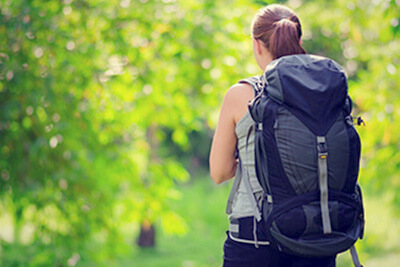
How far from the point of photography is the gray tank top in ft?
6.28

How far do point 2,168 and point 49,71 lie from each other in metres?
0.72

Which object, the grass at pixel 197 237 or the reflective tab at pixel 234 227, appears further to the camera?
the grass at pixel 197 237

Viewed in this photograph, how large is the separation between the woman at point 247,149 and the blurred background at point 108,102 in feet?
4.90

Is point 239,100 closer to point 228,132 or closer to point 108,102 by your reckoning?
point 228,132

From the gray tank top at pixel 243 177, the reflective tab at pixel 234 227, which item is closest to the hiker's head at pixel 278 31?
the gray tank top at pixel 243 177

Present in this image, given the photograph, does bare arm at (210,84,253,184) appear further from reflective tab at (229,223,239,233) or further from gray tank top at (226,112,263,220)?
reflective tab at (229,223,239,233)

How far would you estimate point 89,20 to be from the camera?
4133mm

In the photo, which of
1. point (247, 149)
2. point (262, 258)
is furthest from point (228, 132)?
point (262, 258)

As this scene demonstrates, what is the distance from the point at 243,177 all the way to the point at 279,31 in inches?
20.7

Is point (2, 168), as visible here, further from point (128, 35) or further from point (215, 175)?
point (215, 175)

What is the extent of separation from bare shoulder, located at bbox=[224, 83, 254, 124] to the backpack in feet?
0.32

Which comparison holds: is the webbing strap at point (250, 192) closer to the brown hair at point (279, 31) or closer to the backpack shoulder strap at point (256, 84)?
the backpack shoulder strap at point (256, 84)

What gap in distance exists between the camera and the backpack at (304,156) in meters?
1.79

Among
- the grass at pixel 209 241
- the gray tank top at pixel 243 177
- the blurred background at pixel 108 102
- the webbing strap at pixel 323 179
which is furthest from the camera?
the grass at pixel 209 241
